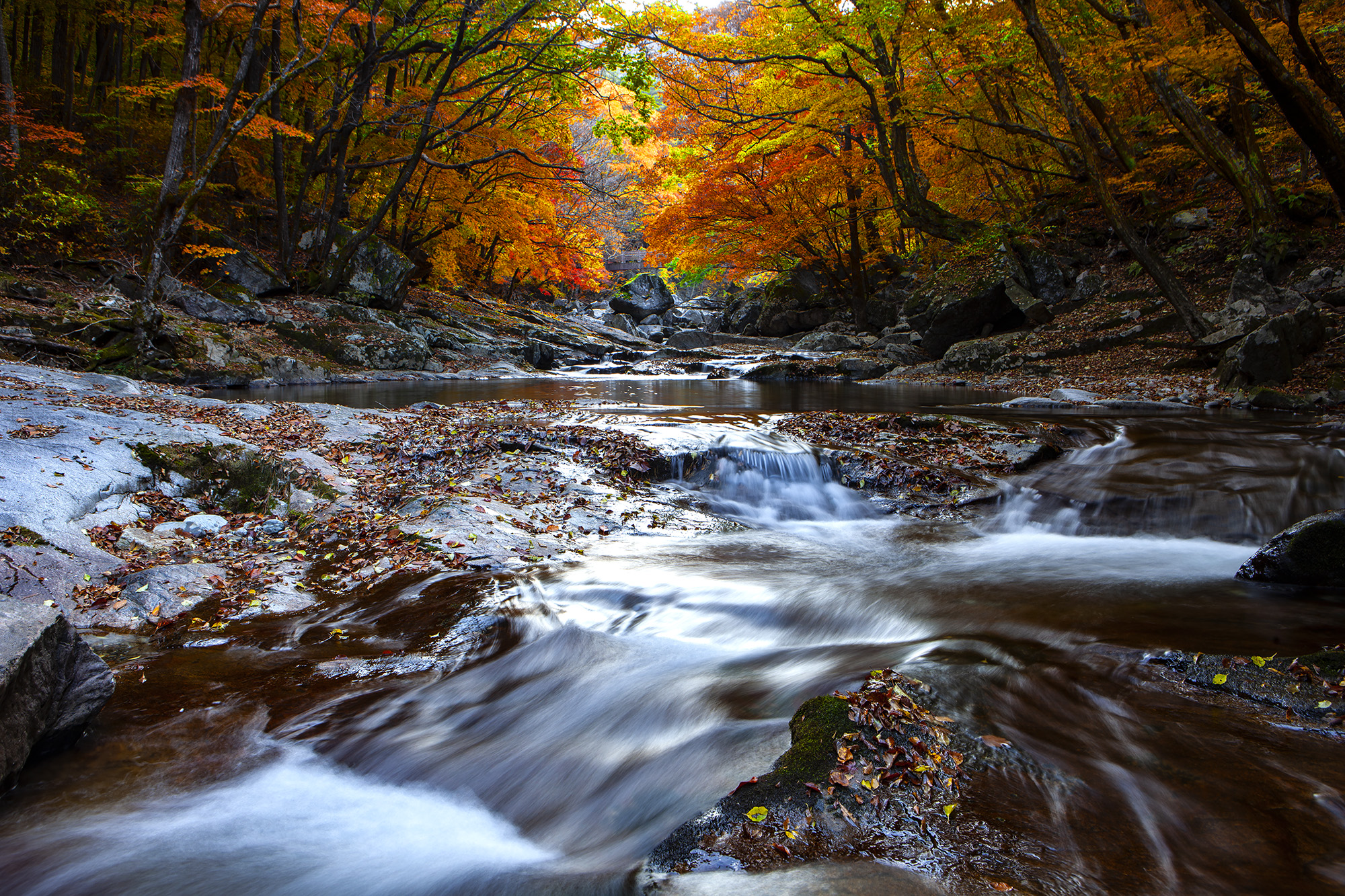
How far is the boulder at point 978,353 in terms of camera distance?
17.2m

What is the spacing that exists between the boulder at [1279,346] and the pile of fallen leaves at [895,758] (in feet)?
38.4

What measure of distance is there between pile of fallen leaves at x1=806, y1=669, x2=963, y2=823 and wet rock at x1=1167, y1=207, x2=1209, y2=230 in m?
18.8

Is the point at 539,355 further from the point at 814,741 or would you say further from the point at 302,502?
the point at 814,741

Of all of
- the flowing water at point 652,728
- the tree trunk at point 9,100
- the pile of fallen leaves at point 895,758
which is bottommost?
the flowing water at point 652,728

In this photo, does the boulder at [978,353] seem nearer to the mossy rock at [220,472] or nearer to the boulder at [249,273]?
the mossy rock at [220,472]

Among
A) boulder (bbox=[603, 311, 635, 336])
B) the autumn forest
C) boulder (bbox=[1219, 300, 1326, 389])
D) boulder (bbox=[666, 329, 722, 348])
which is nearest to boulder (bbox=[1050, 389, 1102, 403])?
boulder (bbox=[1219, 300, 1326, 389])

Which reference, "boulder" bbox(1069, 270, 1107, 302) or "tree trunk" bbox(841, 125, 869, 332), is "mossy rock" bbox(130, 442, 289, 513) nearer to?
"tree trunk" bbox(841, 125, 869, 332)

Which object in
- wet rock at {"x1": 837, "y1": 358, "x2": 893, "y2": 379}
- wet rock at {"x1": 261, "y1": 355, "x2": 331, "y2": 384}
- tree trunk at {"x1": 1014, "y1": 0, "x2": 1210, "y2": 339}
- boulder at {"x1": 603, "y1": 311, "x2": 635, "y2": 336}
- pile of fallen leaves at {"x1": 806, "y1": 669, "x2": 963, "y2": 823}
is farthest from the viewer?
boulder at {"x1": 603, "y1": 311, "x2": 635, "y2": 336}

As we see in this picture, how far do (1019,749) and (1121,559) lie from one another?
12.0 ft

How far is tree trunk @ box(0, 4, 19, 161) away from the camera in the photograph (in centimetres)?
1385

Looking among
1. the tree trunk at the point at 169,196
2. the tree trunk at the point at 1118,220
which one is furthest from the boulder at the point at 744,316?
the tree trunk at the point at 169,196

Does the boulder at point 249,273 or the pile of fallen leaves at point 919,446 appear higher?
the boulder at point 249,273

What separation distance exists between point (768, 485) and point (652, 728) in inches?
174

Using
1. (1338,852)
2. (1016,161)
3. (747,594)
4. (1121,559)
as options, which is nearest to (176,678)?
(747,594)
